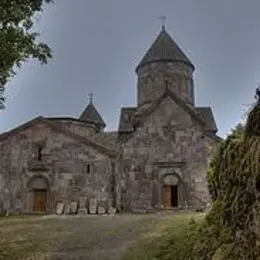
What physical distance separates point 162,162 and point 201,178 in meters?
2.99

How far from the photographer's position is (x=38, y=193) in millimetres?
34500

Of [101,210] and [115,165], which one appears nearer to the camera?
[101,210]

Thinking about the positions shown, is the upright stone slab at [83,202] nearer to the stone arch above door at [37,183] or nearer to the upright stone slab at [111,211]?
the upright stone slab at [111,211]

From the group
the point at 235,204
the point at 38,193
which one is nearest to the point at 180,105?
the point at 38,193

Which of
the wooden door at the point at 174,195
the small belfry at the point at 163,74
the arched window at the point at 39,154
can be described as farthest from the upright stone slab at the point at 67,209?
the small belfry at the point at 163,74

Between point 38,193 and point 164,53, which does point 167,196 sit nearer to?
point 38,193

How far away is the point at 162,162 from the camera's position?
34531 mm

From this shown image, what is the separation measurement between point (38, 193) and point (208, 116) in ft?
64.9

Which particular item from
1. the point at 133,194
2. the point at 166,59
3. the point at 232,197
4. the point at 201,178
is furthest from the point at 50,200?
the point at 232,197

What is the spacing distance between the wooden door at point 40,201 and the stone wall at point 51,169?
0.33m

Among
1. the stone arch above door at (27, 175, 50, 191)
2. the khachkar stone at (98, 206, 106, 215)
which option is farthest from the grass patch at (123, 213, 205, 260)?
the stone arch above door at (27, 175, 50, 191)

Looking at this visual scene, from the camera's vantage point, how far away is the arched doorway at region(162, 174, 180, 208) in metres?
34.4

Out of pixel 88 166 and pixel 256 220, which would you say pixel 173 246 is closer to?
pixel 256 220

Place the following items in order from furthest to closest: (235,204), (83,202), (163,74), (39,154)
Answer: (163,74) < (39,154) < (83,202) < (235,204)
